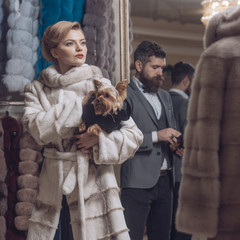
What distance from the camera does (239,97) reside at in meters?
1.52

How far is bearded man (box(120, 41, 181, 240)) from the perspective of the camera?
2457 millimetres

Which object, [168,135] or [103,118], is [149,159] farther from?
[103,118]

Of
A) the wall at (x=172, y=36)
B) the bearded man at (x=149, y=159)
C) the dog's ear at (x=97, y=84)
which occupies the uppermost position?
the wall at (x=172, y=36)

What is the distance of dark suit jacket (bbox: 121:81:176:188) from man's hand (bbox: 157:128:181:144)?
0.05m

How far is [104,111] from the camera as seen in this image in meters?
2.06

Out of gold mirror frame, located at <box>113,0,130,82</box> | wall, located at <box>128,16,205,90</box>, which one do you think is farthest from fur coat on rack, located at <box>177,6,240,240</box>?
wall, located at <box>128,16,205,90</box>

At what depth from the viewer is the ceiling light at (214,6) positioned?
12.7 ft

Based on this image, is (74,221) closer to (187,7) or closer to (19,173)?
(19,173)

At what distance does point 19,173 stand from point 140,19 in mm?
1853

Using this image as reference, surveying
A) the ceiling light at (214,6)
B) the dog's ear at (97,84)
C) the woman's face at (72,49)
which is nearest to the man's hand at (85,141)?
the dog's ear at (97,84)

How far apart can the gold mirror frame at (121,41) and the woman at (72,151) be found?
0.90 meters

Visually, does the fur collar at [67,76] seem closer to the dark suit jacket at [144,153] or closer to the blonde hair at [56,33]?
the blonde hair at [56,33]

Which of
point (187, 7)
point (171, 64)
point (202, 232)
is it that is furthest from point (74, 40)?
point (187, 7)

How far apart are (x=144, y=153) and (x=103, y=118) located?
51cm
